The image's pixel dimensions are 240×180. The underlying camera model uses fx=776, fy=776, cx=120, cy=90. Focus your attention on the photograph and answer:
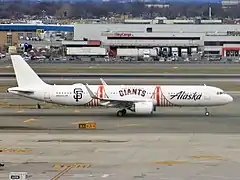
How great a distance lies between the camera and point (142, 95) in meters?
68.6

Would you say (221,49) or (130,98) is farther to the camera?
(221,49)

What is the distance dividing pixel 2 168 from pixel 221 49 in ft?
509

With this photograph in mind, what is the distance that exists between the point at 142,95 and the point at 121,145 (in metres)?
19.2

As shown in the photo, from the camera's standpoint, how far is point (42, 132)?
5688 cm

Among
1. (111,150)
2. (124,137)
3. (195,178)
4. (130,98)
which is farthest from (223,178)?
(130,98)

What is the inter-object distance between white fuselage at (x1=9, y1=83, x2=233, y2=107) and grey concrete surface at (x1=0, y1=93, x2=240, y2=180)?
1.25m

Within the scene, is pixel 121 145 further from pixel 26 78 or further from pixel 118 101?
pixel 26 78

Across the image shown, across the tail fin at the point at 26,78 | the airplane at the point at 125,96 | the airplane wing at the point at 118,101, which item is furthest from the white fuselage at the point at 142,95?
the tail fin at the point at 26,78

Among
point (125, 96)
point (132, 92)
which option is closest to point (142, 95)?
point (132, 92)

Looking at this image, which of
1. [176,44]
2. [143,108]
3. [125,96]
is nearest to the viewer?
[143,108]

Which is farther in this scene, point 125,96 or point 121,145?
point 125,96

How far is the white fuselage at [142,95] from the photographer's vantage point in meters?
68.6

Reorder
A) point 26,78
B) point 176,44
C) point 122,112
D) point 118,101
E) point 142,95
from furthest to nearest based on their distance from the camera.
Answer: point 176,44
point 26,78
point 142,95
point 122,112
point 118,101

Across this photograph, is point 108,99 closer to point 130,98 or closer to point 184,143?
point 130,98
